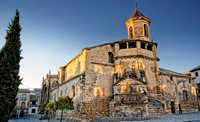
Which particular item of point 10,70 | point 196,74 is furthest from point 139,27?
point 10,70

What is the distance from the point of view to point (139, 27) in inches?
998

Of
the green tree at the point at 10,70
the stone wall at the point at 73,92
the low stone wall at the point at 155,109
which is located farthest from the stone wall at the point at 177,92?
the green tree at the point at 10,70

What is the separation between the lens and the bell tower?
25.1 m

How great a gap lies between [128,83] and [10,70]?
1214 centimetres

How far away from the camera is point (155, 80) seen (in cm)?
2233

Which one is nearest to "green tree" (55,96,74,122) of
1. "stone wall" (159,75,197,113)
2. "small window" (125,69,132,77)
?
"small window" (125,69,132,77)

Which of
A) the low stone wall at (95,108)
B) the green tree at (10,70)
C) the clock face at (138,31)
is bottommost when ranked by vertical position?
the low stone wall at (95,108)

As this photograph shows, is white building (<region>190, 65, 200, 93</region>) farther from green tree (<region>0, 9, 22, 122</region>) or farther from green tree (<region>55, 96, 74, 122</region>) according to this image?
green tree (<region>0, 9, 22, 122</region>)

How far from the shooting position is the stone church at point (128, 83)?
18.7m

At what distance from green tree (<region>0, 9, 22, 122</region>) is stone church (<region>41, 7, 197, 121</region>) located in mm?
8908

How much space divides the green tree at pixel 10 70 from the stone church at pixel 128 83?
8.91 meters

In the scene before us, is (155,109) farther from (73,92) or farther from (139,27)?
(139,27)

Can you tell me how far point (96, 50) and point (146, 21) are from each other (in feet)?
31.7

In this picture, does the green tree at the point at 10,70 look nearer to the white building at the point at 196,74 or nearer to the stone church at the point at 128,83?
the stone church at the point at 128,83
